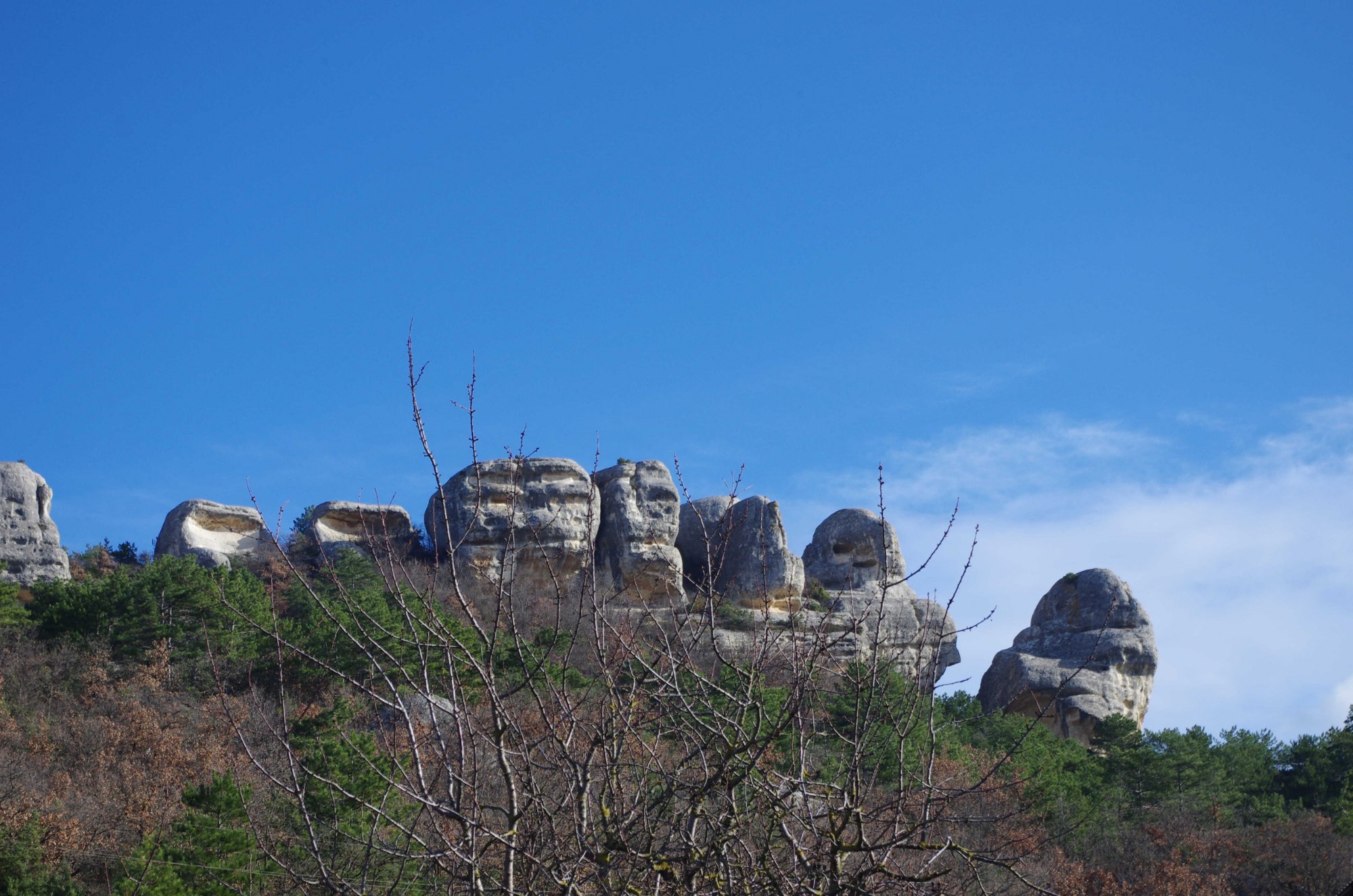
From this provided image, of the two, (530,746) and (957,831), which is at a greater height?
(530,746)

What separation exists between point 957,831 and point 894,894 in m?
17.7

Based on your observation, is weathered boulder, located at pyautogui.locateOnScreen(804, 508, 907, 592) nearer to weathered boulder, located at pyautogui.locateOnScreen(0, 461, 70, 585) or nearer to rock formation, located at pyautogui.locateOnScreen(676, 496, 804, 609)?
rock formation, located at pyautogui.locateOnScreen(676, 496, 804, 609)

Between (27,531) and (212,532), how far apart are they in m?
6.19

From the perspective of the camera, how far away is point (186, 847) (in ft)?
43.9

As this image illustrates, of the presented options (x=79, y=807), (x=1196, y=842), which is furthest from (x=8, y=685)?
(x=1196, y=842)

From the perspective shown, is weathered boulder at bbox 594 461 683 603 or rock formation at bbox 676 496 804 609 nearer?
rock formation at bbox 676 496 804 609

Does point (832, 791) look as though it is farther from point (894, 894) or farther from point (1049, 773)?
point (1049, 773)

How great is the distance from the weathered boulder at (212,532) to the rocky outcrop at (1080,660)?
22.0m

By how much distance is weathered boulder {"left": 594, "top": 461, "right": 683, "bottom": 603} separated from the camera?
1435 inches

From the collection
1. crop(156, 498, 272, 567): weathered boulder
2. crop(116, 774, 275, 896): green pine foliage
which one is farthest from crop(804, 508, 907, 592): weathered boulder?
crop(116, 774, 275, 896): green pine foliage

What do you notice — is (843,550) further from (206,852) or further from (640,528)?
(206,852)

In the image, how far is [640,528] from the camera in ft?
123

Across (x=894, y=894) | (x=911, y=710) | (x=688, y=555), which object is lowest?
(x=894, y=894)

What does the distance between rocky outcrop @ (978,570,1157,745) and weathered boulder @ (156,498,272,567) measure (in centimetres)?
2197
